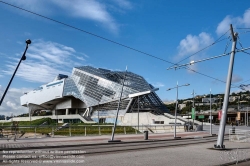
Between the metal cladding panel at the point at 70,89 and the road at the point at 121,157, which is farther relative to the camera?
the metal cladding panel at the point at 70,89

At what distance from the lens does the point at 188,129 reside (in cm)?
4969

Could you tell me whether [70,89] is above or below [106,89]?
above

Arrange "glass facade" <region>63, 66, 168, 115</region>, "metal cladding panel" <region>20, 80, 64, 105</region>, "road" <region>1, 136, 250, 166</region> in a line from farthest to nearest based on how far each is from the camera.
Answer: "metal cladding panel" <region>20, 80, 64, 105</region>, "glass facade" <region>63, 66, 168, 115</region>, "road" <region>1, 136, 250, 166</region>

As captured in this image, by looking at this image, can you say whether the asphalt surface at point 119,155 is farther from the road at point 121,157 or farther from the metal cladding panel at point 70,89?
the metal cladding panel at point 70,89

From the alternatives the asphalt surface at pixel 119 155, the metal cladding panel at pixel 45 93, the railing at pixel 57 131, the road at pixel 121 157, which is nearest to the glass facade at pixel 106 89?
the metal cladding panel at pixel 45 93

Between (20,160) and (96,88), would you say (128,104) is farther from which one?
(20,160)

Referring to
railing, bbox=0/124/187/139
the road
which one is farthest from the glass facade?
the road

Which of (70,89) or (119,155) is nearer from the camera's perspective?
(119,155)

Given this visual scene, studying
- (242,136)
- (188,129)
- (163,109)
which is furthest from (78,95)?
(242,136)

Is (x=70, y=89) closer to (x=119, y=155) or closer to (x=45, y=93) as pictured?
(x=45, y=93)

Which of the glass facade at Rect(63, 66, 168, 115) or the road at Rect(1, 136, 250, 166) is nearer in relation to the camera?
the road at Rect(1, 136, 250, 166)

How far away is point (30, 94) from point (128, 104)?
58853 millimetres

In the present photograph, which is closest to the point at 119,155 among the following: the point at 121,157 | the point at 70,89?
the point at 121,157

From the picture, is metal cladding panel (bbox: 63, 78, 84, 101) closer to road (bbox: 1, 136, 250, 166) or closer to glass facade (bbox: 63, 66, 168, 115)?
glass facade (bbox: 63, 66, 168, 115)
